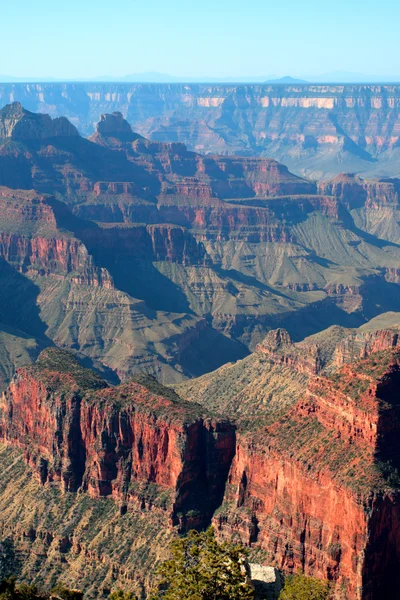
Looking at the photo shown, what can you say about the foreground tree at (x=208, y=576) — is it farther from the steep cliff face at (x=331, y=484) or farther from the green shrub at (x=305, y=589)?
the steep cliff face at (x=331, y=484)

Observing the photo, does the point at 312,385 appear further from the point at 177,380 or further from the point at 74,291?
the point at 74,291

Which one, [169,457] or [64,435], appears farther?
[64,435]

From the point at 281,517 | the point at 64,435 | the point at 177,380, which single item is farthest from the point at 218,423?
the point at 177,380

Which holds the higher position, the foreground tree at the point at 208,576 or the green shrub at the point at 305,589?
the foreground tree at the point at 208,576

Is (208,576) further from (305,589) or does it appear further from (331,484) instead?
(331,484)

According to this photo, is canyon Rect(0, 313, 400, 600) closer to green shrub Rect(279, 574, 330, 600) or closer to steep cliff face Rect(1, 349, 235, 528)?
steep cliff face Rect(1, 349, 235, 528)

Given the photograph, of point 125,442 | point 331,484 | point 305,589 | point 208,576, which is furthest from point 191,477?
point 208,576

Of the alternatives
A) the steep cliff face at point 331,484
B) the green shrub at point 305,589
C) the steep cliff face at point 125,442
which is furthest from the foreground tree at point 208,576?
the steep cliff face at point 125,442
